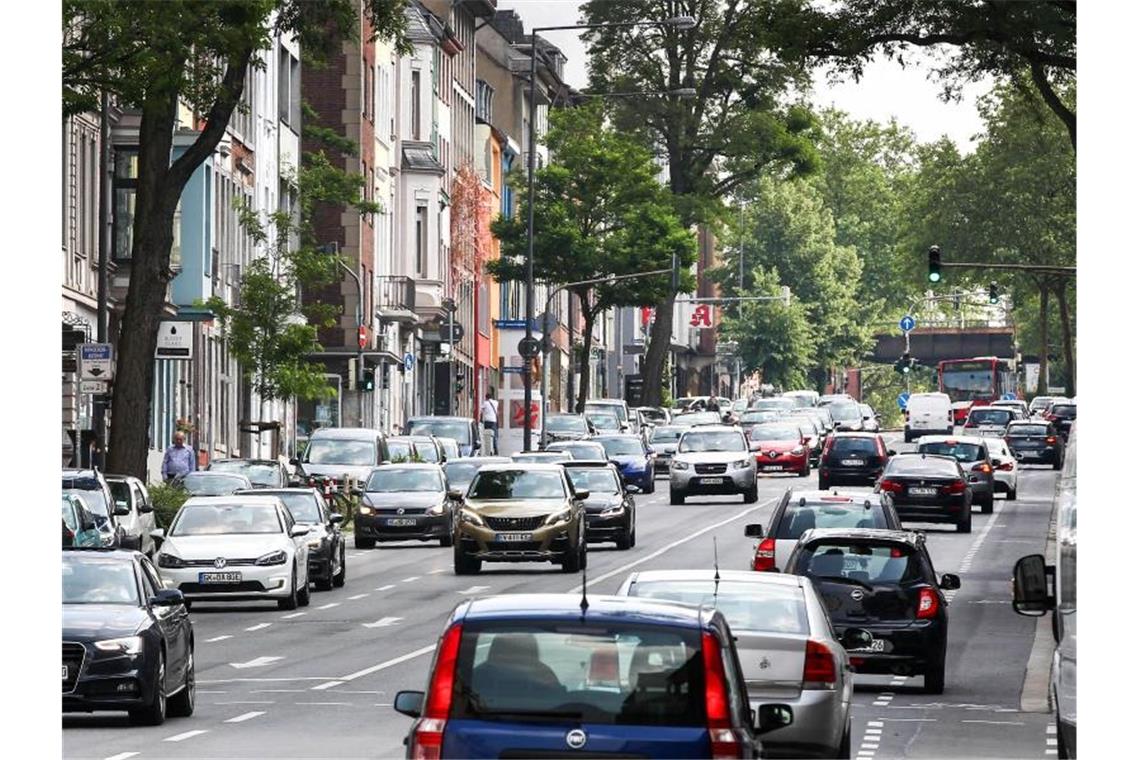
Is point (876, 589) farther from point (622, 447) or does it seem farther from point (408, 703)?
point (622, 447)

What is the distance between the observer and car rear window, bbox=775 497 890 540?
34.1 meters

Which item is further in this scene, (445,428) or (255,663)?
(445,428)

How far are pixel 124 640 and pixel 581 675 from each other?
Answer: 11372mm

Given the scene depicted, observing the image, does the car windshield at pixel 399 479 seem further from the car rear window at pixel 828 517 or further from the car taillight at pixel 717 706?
the car taillight at pixel 717 706

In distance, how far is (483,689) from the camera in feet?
43.2

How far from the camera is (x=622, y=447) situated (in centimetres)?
7881

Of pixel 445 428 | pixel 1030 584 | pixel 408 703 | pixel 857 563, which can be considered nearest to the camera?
pixel 408 703

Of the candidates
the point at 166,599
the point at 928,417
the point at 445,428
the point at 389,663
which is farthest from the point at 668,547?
the point at 928,417

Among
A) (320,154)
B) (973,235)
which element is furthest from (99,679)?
(973,235)

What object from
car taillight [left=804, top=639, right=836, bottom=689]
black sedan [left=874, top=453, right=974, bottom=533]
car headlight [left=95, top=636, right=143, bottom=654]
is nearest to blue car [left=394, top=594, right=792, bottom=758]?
car taillight [left=804, top=639, right=836, bottom=689]

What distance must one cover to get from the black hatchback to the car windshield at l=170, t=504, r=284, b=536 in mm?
12561
